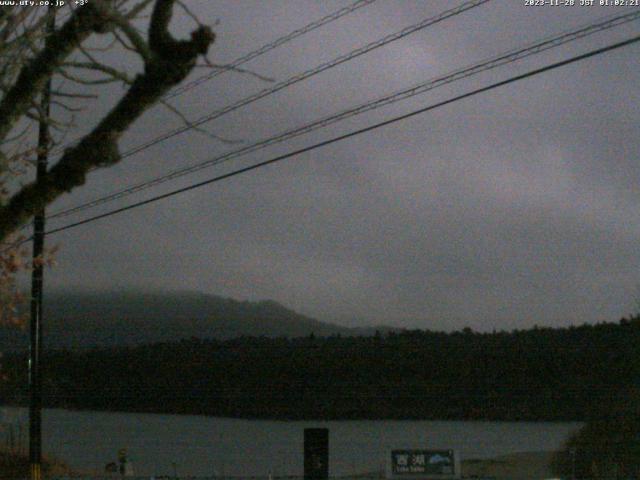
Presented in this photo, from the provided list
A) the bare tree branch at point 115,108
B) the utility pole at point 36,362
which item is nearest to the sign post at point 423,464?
the utility pole at point 36,362

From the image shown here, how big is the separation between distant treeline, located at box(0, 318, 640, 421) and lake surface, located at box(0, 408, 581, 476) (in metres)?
0.50

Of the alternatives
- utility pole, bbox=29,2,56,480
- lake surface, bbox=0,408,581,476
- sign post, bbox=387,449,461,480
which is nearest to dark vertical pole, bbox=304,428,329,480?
sign post, bbox=387,449,461,480

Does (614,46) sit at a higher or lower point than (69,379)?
higher

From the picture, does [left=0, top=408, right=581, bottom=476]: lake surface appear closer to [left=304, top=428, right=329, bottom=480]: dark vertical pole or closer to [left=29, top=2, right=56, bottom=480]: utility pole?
[left=29, top=2, right=56, bottom=480]: utility pole

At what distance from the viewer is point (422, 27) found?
12344mm

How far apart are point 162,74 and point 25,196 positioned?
3.62ft

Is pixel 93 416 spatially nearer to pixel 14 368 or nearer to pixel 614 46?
pixel 14 368

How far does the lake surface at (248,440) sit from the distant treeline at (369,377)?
50 centimetres

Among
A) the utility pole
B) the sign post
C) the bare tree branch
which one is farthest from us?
the sign post

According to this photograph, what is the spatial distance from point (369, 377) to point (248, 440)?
482 centimetres

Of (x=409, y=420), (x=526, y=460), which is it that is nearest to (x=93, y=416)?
(x=409, y=420)

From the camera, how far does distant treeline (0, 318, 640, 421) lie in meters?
27.8

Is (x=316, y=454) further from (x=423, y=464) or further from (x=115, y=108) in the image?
(x=115, y=108)

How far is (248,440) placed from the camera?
2989 cm
